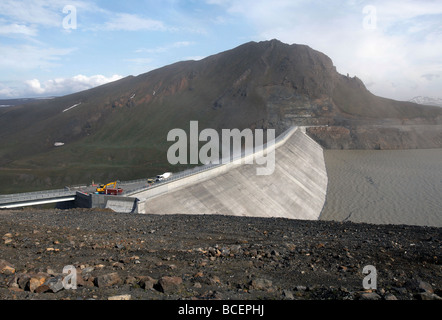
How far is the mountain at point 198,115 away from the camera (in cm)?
6906

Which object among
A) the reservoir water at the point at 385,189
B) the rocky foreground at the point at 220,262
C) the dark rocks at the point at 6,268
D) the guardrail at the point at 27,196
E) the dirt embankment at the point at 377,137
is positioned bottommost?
the reservoir water at the point at 385,189

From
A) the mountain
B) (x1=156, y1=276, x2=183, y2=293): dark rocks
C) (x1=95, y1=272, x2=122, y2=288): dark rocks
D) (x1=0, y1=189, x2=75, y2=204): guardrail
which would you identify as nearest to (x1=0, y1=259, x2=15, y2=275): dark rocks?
(x1=95, y1=272, x2=122, y2=288): dark rocks

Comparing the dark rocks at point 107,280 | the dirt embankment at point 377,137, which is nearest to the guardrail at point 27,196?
the dark rocks at point 107,280

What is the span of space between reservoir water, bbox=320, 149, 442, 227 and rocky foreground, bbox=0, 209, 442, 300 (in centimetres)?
1804

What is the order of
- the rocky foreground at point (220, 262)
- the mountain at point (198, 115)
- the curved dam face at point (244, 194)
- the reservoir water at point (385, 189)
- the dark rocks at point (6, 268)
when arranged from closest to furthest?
the rocky foreground at point (220, 262)
the dark rocks at point (6, 268)
the curved dam face at point (244, 194)
the reservoir water at point (385, 189)
the mountain at point (198, 115)

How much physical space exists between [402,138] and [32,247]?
3090 inches

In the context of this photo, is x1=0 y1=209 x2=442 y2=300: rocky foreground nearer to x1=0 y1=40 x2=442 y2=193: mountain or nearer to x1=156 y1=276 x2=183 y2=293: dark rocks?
x1=156 y1=276 x2=183 y2=293: dark rocks

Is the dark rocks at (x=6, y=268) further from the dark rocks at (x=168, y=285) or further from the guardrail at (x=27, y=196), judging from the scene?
the guardrail at (x=27, y=196)

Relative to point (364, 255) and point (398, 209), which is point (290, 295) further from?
point (398, 209)

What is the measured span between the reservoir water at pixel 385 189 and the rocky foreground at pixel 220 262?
1804 centimetres

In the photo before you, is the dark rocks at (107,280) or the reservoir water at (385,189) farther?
the reservoir water at (385,189)

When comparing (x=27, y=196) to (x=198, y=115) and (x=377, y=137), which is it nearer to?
(x=377, y=137)

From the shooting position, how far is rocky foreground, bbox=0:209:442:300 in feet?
21.6
